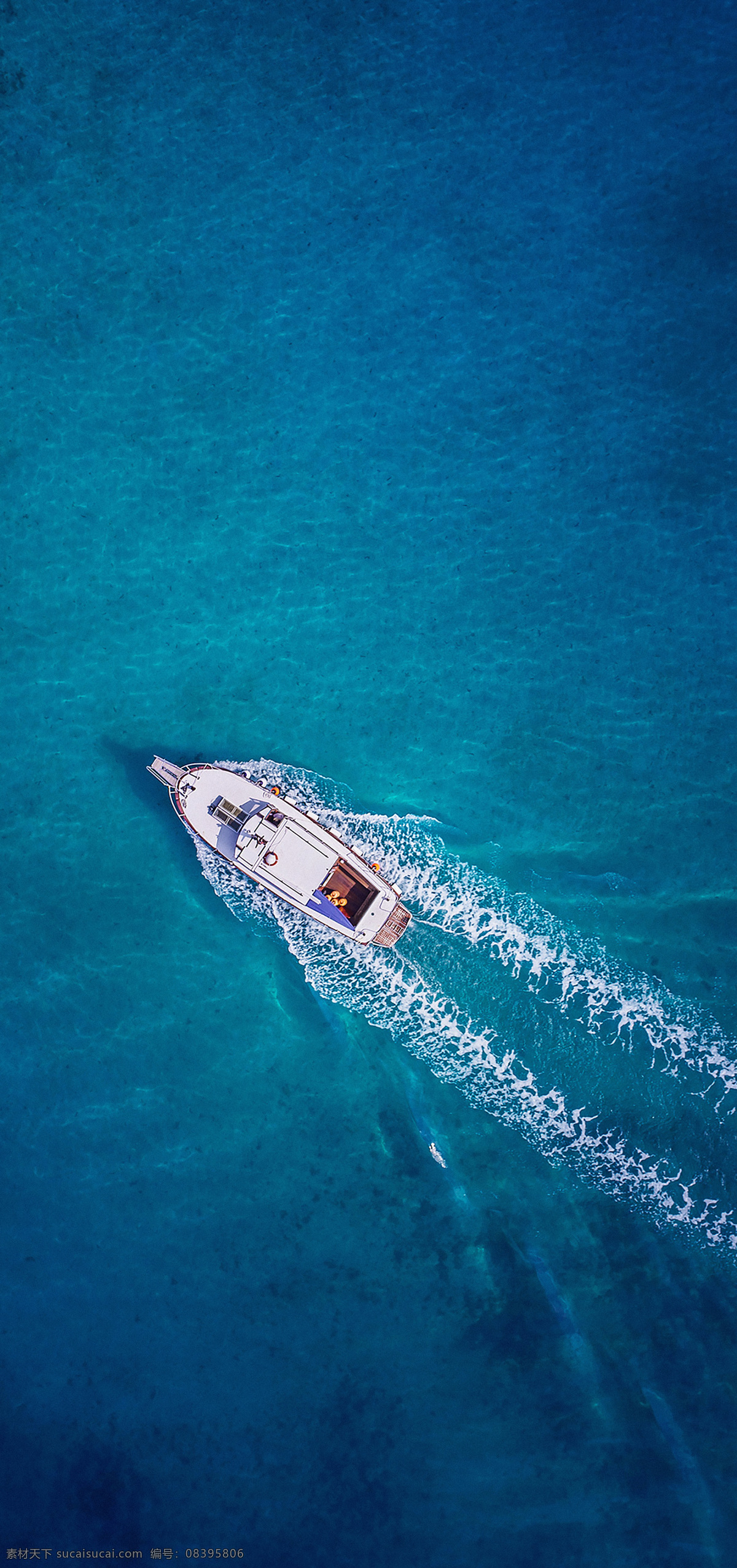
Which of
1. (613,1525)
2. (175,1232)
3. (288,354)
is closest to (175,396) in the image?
(288,354)

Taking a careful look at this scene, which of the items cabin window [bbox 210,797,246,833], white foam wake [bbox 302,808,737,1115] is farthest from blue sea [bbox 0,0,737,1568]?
cabin window [bbox 210,797,246,833]

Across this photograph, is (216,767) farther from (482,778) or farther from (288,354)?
(288,354)

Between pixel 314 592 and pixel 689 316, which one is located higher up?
pixel 689 316

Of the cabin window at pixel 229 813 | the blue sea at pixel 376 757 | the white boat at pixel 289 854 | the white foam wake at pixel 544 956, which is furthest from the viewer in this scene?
the white foam wake at pixel 544 956

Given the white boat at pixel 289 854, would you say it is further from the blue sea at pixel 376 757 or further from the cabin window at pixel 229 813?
the blue sea at pixel 376 757

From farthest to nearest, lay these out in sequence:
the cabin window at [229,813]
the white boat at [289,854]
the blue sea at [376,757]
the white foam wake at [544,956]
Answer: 1. the white foam wake at [544,956]
2. the blue sea at [376,757]
3. the cabin window at [229,813]
4. the white boat at [289,854]

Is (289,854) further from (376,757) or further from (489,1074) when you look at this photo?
(489,1074)

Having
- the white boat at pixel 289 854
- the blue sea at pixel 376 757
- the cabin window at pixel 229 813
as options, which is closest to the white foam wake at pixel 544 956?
the blue sea at pixel 376 757
